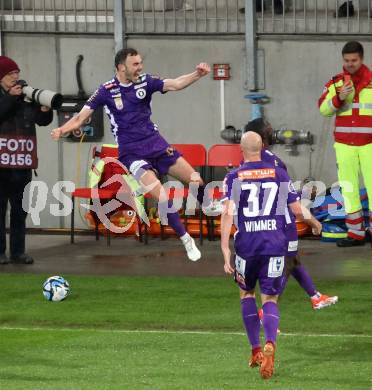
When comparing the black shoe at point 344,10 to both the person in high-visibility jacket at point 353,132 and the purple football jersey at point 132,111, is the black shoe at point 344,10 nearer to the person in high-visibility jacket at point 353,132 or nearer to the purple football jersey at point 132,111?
the person in high-visibility jacket at point 353,132

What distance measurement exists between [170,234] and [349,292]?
513 cm

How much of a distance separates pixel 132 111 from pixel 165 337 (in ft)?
10.3

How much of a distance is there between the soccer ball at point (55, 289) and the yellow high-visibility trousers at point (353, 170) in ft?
14.7

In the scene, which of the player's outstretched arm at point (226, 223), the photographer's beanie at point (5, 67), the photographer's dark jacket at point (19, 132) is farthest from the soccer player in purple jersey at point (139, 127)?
the player's outstretched arm at point (226, 223)

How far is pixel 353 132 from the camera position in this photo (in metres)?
17.2

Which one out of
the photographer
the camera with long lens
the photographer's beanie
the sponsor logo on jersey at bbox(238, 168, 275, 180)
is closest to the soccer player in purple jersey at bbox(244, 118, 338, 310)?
the sponsor logo on jersey at bbox(238, 168, 275, 180)

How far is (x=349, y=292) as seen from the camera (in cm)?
1425

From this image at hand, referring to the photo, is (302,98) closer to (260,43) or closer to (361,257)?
(260,43)

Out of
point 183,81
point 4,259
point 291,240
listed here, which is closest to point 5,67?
point 4,259

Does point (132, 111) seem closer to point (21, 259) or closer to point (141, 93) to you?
point (141, 93)

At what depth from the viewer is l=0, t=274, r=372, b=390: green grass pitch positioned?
10500 millimetres

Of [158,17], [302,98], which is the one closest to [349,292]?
[302,98]

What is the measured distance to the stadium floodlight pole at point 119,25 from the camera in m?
19.2

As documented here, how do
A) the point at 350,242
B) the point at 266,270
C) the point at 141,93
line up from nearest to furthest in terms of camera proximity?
the point at 266,270
the point at 141,93
the point at 350,242
